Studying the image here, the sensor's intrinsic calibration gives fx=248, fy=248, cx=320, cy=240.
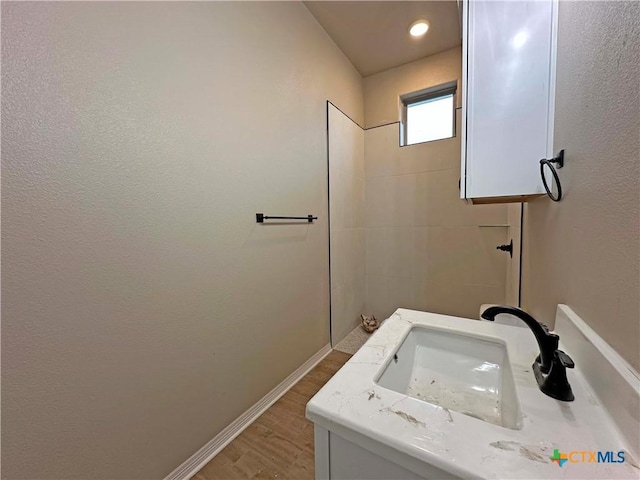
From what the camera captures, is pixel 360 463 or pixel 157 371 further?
pixel 157 371

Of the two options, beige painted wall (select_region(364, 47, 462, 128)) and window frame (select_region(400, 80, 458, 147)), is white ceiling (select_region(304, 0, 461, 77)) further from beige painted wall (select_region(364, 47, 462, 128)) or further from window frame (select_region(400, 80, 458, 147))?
window frame (select_region(400, 80, 458, 147))

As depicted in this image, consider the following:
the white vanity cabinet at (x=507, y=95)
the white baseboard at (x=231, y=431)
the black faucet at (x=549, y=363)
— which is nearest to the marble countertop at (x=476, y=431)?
the black faucet at (x=549, y=363)

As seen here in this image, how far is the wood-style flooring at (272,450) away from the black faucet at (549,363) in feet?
3.56

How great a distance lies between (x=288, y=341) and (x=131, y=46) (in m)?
1.71

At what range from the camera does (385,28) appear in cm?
201

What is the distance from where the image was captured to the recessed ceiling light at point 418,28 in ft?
6.43

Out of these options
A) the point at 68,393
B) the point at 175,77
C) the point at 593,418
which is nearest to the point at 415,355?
the point at 593,418

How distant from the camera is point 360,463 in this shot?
51 centimetres

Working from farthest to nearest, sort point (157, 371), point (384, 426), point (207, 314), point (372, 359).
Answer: point (207, 314)
point (157, 371)
point (372, 359)
point (384, 426)

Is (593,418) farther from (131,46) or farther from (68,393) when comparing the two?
(131,46)

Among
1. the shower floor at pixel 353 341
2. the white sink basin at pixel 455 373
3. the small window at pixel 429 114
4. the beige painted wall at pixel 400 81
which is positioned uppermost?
the beige painted wall at pixel 400 81

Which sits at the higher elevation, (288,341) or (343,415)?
(343,415)

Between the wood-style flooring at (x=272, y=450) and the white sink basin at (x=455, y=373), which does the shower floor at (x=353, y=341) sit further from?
the white sink basin at (x=455, y=373)

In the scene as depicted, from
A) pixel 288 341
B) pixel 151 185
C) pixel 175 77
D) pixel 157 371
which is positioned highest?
pixel 175 77
